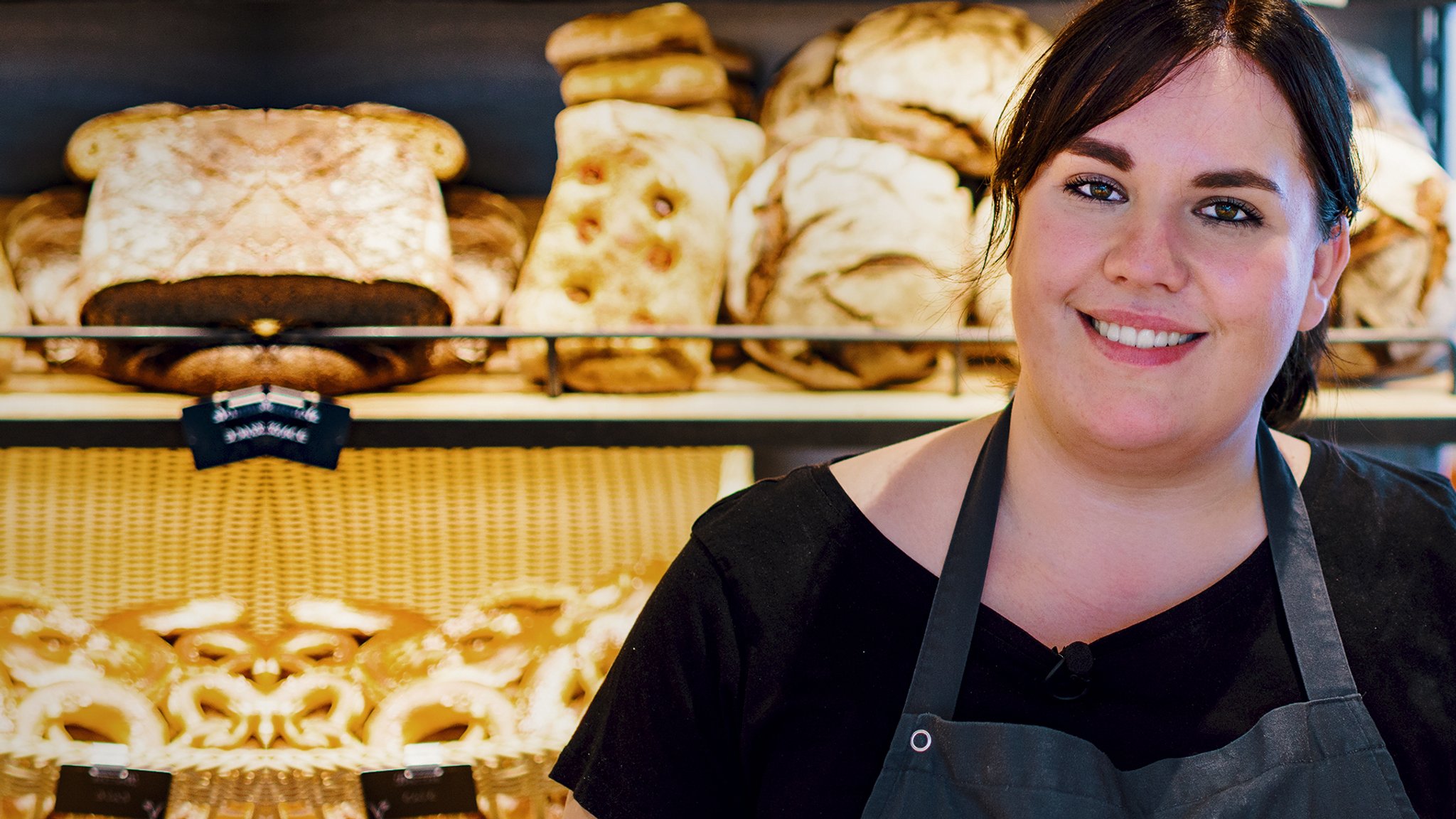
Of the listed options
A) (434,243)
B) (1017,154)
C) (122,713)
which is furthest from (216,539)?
(1017,154)

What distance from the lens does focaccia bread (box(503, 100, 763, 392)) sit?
4.83ft

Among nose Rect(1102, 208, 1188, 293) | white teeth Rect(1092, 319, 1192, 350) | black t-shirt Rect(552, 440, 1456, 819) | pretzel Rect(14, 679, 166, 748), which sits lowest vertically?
pretzel Rect(14, 679, 166, 748)

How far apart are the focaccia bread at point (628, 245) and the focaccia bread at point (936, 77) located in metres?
0.25

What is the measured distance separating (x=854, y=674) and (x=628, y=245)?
0.81m

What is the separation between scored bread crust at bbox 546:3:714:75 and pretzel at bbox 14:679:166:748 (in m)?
1.08

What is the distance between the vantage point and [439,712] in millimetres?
1475

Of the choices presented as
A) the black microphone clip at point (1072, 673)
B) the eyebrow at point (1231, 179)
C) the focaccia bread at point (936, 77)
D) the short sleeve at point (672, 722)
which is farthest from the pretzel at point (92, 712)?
the eyebrow at point (1231, 179)

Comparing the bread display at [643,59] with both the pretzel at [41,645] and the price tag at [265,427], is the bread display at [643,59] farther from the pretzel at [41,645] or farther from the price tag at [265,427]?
the pretzel at [41,645]

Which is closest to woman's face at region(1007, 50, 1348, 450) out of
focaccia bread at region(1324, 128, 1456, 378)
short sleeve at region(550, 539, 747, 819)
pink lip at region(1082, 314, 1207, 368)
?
pink lip at region(1082, 314, 1207, 368)

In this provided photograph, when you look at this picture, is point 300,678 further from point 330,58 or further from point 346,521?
point 330,58

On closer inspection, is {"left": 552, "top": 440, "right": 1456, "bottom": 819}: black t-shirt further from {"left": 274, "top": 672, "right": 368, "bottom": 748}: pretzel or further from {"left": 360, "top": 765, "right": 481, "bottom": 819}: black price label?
{"left": 274, "top": 672, "right": 368, "bottom": 748}: pretzel

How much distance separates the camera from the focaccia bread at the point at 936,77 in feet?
5.25

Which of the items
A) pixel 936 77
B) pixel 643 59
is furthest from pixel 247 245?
pixel 936 77

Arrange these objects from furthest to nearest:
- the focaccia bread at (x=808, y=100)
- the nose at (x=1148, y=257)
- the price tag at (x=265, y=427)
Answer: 1. the focaccia bread at (x=808, y=100)
2. the price tag at (x=265, y=427)
3. the nose at (x=1148, y=257)
